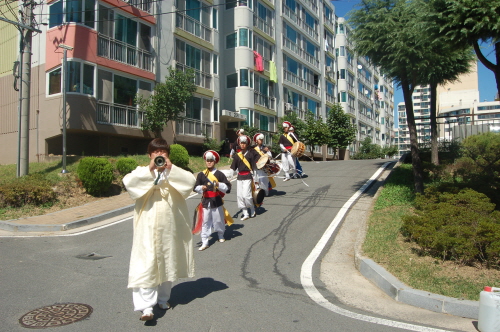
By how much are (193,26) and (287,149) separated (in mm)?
14276

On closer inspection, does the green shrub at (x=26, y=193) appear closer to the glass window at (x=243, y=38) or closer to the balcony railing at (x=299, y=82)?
the glass window at (x=243, y=38)

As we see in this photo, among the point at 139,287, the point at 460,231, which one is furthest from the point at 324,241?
the point at 139,287

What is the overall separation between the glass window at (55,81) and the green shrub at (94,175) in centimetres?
721

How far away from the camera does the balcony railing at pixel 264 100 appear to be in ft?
106

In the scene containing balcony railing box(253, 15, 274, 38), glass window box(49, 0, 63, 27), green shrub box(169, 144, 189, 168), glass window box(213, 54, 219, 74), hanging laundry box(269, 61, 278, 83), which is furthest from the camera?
hanging laundry box(269, 61, 278, 83)

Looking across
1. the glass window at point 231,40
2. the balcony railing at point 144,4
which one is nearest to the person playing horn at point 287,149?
the balcony railing at point 144,4

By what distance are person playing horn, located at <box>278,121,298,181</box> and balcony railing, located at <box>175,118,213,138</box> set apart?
9.51m

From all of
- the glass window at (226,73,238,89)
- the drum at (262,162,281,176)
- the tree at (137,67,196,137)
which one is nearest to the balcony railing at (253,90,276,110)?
the glass window at (226,73,238,89)

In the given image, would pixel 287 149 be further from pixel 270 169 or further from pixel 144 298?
pixel 144 298

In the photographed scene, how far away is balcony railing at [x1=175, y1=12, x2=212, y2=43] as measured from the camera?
2497 centimetres

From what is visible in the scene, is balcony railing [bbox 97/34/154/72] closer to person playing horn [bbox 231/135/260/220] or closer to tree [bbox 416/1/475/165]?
person playing horn [bbox 231/135/260/220]

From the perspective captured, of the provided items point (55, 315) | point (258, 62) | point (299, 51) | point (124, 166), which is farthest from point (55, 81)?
point (299, 51)

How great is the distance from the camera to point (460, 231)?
251 inches

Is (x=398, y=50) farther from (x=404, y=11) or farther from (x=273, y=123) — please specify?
(x=273, y=123)
